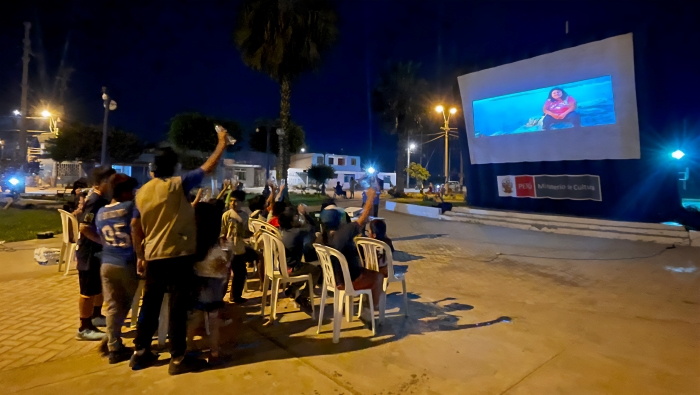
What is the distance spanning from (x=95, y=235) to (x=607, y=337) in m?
5.22

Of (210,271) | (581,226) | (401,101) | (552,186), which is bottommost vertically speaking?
(581,226)

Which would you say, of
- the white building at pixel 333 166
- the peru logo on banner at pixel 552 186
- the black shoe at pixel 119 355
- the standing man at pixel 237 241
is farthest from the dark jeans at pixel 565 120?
the white building at pixel 333 166

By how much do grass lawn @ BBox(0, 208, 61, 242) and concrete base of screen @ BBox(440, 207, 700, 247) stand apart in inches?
547

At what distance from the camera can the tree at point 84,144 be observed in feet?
108

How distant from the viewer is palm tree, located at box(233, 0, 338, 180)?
16219 millimetres

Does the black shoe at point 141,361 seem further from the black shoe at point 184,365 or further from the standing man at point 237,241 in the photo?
the standing man at point 237,241

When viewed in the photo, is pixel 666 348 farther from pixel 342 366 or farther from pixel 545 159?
pixel 545 159

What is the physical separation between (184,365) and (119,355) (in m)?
0.69

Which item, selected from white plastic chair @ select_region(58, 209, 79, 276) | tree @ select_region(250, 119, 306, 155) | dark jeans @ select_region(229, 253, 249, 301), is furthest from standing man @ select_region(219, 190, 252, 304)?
tree @ select_region(250, 119, 306, 155)

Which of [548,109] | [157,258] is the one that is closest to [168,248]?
[157,258]

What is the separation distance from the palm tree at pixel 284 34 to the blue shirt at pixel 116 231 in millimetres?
13738

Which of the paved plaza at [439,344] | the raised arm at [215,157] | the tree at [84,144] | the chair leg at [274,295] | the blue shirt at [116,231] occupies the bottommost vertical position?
the paved plaza at [439,344]

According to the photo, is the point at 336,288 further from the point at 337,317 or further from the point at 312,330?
the point at 312,330

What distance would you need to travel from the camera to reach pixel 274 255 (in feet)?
16.1
